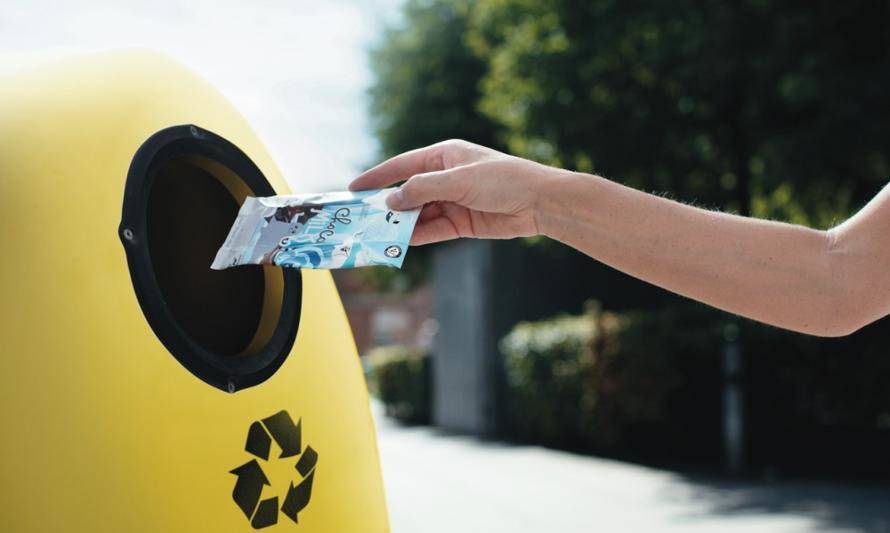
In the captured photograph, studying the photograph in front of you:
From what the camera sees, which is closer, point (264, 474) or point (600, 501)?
point (264, 474)

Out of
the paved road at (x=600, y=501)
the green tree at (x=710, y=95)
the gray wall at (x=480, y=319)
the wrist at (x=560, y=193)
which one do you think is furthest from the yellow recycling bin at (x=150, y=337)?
the gray wall at (x=480, y=319)

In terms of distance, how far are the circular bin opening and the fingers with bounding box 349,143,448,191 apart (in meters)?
0.23

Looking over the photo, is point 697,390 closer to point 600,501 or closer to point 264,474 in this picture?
point 600,501

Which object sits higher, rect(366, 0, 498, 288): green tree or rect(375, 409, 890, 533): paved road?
rect(366, 0, 498, 288): green tree

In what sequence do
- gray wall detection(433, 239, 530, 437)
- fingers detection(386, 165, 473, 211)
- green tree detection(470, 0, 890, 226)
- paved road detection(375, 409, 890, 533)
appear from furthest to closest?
gray wall detection(433, 239, 530, 437)
green tree detection(470, 0, 890, 226)
paved road detection(375, 409, 890, 533)
fingers detection(386, 165, 473, 211)

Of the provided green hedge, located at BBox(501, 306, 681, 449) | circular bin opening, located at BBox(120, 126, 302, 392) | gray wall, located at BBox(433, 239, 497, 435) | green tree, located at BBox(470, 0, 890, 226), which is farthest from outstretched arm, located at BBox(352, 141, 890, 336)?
gray wall, located at BBox(433, 239, 497, 435)

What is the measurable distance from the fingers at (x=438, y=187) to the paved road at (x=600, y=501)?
6.39m

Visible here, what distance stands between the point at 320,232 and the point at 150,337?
12.3 inches

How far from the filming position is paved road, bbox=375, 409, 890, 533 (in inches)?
307

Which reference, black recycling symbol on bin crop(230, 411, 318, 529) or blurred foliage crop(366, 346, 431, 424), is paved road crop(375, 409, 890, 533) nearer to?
black recycling symbol on bin crop(230, 411, 318, 529)

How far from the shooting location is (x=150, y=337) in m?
1.52

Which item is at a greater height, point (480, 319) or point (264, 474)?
point (480, 319)

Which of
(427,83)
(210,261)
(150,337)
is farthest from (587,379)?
(427,83)

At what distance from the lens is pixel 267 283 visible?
188 centimetres
